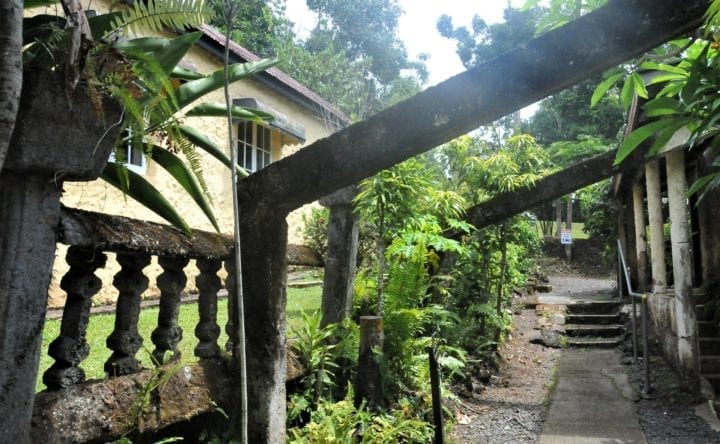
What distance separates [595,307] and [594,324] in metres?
0.77

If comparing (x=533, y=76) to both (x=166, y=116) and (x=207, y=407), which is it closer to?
(x=166, y=116)

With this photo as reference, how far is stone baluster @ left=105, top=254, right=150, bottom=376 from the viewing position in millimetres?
2363

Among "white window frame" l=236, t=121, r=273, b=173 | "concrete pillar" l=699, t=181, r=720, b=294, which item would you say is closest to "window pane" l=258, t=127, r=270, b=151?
"white window frame" l=236, t=121, r=273, b=173

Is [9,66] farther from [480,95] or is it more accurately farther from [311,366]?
[311,366]

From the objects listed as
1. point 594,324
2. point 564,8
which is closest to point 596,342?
point 594,324

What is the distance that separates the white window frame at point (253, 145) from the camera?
10695mm

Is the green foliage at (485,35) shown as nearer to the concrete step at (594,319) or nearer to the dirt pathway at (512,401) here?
Result: the concrete step at (594,319)

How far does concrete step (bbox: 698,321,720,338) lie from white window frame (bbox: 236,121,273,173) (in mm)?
7262

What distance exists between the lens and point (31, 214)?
68.5 inches

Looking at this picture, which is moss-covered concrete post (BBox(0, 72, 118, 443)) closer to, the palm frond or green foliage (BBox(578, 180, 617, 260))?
the palm frond

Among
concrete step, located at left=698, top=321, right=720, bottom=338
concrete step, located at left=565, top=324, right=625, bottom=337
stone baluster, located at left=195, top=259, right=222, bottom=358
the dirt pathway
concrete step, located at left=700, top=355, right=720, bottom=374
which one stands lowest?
the dirt pathway

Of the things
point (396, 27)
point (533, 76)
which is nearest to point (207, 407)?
point (533, 76)

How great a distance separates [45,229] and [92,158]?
0.27 m

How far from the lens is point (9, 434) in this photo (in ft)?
5.54
